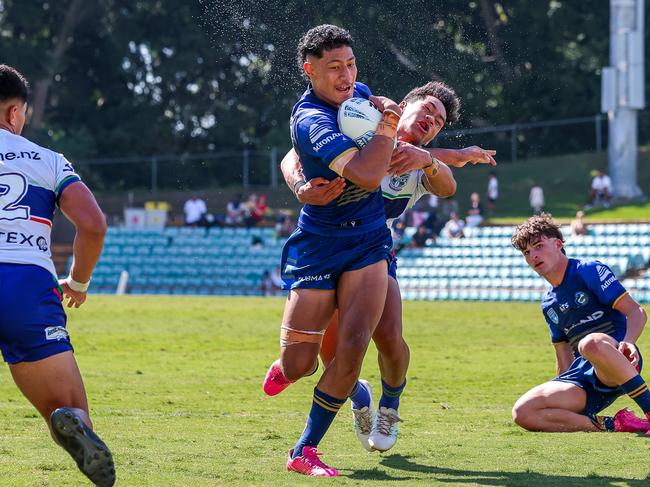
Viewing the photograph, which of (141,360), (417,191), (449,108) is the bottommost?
(141,360)

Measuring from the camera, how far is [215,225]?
128 ft

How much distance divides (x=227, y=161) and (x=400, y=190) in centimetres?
3866

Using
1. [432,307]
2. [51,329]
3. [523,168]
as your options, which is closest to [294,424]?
[51,329]

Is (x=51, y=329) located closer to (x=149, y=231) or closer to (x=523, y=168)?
(x=149, y=231)

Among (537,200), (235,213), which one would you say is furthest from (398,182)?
(235,213)

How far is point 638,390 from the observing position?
8008 millimetres

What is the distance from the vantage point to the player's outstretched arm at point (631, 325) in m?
8.01

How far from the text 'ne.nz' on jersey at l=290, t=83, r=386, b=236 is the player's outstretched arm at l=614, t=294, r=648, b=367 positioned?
2099 mm

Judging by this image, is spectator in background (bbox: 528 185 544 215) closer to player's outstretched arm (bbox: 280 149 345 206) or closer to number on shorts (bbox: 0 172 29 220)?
player's outstretched arm (bbox: 280 149 345 206)

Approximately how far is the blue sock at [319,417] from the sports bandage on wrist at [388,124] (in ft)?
5.06

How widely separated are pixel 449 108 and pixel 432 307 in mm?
17185

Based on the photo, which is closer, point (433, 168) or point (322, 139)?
point (322, 139)

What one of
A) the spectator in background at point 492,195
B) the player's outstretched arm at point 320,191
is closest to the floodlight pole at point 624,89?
the spectator in background at point 492,195

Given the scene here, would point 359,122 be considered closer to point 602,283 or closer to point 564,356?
point 602,283
